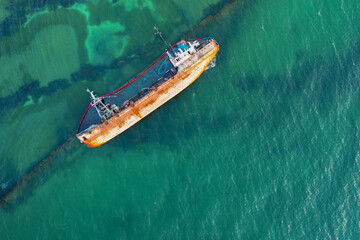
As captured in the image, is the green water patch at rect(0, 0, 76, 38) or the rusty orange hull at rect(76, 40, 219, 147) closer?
the rusty orange hull at rect(76, 40, 219, 147)

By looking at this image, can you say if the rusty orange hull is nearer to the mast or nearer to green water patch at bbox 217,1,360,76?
the mast

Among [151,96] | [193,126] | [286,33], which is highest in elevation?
[151,96]

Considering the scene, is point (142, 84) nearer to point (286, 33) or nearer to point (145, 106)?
point (145, 106)

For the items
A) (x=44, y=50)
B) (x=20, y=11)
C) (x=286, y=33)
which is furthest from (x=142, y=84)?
(x=20, y=11)

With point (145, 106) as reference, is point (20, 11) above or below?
above

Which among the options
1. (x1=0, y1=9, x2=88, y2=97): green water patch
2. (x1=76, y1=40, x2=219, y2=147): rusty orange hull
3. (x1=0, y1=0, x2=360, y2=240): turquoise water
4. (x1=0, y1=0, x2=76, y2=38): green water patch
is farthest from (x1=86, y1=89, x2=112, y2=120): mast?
(x1=0, y1=0, x2=76, y2=38): green water patch

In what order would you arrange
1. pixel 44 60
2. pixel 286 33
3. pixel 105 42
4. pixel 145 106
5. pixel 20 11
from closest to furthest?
pixel 145 106 < pixel 286 33 < pixel 105 42 < pixel 44 60 < pixel 20 11
